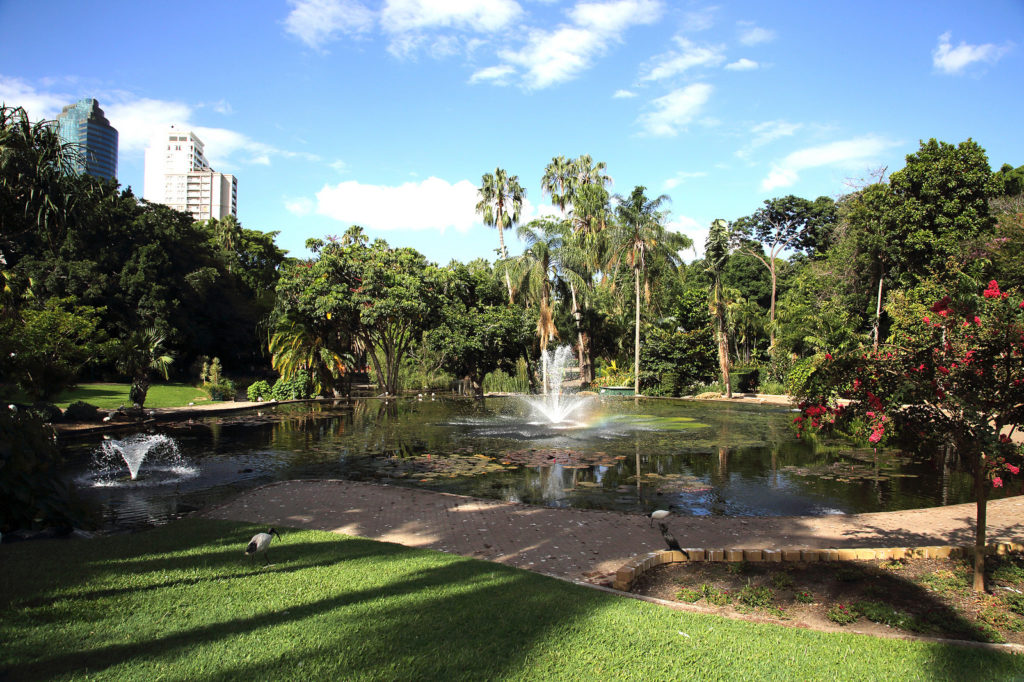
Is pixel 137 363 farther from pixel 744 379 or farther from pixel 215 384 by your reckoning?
pixel 744 379

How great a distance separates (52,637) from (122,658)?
0.65 m

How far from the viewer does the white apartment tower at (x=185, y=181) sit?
580 feet

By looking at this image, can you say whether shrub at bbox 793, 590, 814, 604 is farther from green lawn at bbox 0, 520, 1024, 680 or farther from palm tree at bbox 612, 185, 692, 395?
palm tree at bbox 612, 185, 692, 395

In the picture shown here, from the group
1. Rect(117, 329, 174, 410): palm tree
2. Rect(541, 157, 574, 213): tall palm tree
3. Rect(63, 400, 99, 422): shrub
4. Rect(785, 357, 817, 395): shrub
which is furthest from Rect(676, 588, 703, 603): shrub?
Rect(541, 157, 574, 213): tall palm tree

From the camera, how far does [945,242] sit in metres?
25.9

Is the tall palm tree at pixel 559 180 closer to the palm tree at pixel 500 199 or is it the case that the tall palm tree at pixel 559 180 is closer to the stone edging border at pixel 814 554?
the palm tree at pixel 500 199

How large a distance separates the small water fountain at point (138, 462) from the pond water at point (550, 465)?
0.06 metres

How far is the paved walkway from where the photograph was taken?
22.9 feet

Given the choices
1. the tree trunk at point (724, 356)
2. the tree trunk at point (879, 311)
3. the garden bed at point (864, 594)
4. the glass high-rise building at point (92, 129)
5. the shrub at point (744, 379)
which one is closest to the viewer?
the garden bed at point (864, 594)

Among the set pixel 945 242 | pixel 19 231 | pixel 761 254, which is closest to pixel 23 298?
pixel 19 231

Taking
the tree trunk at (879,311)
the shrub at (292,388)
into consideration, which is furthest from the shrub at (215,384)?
the tree trunk at (879,311)

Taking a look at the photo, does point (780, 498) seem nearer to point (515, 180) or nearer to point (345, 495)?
point (345, 495)

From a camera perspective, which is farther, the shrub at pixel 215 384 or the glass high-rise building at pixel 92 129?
the glass high-rise building at pixel 92 129

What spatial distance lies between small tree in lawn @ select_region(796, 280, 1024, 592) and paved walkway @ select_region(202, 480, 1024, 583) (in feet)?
7.10
